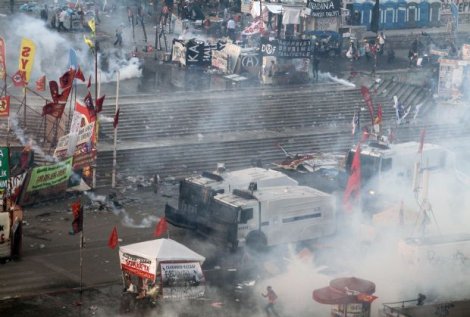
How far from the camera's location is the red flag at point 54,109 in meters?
37.8

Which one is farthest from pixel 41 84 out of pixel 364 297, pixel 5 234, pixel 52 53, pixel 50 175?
pixel 364 297

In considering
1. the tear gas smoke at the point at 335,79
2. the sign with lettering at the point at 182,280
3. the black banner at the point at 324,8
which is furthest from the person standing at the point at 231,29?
the sign with lettering at the point at 182,280

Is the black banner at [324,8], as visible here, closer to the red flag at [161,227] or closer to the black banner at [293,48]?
the black banner at [293,48]

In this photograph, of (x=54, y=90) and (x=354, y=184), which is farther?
(x=54, y=90)

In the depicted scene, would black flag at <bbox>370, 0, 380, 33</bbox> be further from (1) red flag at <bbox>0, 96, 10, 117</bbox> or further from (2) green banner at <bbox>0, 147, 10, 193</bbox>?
(2) green banner at <bbox>0, 147, 10, 193</bbox>

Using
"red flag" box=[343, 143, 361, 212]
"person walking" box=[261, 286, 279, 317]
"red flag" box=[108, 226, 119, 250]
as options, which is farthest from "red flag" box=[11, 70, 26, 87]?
"person walking" box=[261, 286, 279, 317]

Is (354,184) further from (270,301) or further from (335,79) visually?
(335,79)

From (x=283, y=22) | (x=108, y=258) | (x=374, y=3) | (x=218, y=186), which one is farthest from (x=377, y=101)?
(x=108, y=258)

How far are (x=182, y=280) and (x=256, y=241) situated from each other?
4.22 meters

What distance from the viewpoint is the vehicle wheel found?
105ft

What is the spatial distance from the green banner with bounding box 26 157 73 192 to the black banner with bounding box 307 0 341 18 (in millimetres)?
21210

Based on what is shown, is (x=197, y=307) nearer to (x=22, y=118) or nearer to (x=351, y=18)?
(x=22, y=118)

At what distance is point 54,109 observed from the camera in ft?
124

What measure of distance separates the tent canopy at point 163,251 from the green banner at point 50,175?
284 inches
